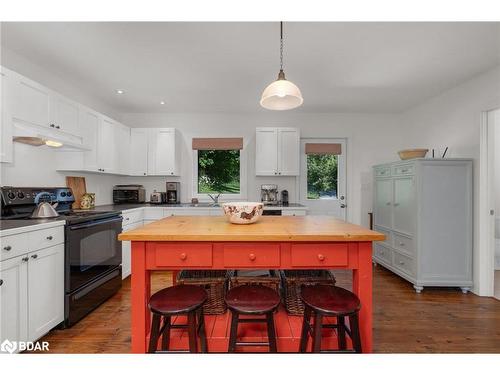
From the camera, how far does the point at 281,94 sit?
1.54m

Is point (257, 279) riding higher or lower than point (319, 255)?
lower

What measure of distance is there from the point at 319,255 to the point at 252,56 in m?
1.98

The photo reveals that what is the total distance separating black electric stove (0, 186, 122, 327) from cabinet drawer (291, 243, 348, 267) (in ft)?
6.14

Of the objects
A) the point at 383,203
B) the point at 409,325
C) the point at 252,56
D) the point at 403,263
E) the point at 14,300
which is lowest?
the point at 409,325

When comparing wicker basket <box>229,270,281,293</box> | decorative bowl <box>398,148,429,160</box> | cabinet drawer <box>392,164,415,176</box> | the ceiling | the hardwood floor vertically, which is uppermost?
the ceiling

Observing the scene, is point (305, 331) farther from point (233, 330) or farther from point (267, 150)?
point (267, 150)

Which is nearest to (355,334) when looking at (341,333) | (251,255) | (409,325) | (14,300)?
(341,333)

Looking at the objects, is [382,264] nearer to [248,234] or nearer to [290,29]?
[248,234]

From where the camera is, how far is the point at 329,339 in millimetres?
1540

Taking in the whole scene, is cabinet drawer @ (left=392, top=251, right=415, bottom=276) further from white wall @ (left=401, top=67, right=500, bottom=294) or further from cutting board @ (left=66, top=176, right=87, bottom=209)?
cutting board @ (left=66, top=176, right=87, bottom=209)

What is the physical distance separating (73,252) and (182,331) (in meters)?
1.17

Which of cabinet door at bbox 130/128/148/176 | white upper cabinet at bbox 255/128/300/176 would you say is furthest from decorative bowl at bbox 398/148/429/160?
cabinet door at bbox 130/128/148/176

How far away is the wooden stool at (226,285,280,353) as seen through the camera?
1161 millimetres
